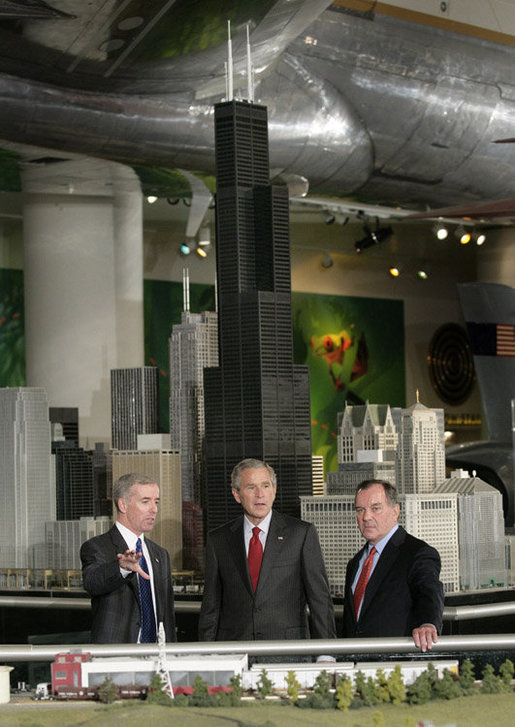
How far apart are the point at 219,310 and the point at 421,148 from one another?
4.77 m

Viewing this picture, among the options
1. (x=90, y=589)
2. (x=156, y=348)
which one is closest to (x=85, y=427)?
(x=156, y=348)

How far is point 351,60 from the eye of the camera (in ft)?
36.4

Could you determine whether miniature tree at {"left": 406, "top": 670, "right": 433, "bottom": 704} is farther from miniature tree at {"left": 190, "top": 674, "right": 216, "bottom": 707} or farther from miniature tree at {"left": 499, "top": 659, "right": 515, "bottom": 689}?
miniature tree at {"left": 190, "top": 674, "right": 216, "bottom": 707}

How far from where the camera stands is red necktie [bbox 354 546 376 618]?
14.8 feet

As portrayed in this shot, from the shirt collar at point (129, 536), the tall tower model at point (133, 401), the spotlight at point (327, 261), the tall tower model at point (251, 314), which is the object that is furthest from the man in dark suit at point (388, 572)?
the spotlight at point (327, 261)

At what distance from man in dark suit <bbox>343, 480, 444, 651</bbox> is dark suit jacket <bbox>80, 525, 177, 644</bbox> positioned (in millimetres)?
720

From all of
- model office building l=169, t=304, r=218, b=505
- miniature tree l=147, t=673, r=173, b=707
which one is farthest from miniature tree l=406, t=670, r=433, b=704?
model office building l=169, t=304, r=218, b=505

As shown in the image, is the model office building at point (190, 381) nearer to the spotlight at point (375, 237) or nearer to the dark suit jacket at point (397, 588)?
the dark suit jacket at point (397, 588)

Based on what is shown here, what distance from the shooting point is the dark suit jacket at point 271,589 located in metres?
4.87

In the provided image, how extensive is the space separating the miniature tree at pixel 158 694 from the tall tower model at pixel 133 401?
8.58 metres

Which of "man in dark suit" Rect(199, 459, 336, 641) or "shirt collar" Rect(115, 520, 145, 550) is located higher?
"shirt collar" Rect(115, 520, 145, 550)

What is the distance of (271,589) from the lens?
4.89m

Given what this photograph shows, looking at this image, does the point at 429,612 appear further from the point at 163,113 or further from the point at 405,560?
the point at 163,113

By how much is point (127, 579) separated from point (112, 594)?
0.52 feet
